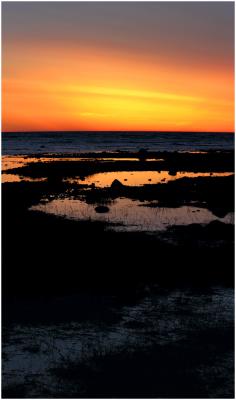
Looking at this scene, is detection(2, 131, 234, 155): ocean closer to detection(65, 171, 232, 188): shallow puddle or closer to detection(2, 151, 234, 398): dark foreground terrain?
detection(65, 171, 232, 188): shallow puddle

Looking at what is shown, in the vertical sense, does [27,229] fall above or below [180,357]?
above

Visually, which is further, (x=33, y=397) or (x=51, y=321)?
(x=51, y=321)

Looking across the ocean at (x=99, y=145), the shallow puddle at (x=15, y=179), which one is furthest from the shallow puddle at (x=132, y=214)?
the ocean at (x=99, y=145)

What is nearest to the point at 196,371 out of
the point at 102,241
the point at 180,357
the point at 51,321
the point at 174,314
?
the point at 180,357

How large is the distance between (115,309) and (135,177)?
25.9 m

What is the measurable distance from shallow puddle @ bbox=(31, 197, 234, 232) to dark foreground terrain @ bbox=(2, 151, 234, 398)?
0.63 metres

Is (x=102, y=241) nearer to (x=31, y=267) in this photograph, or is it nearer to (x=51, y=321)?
(x=31, y=267)

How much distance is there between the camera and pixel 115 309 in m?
10.4

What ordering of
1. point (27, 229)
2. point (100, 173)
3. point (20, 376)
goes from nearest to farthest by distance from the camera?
point (20, 376)
point (27, 229)
point (100, 173)

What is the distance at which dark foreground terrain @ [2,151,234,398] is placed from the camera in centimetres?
Result: 773

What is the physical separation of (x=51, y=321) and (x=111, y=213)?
10.8m

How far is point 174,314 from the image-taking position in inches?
402

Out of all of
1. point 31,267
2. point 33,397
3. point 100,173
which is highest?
point 100,173

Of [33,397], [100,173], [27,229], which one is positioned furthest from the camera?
[100,173]
